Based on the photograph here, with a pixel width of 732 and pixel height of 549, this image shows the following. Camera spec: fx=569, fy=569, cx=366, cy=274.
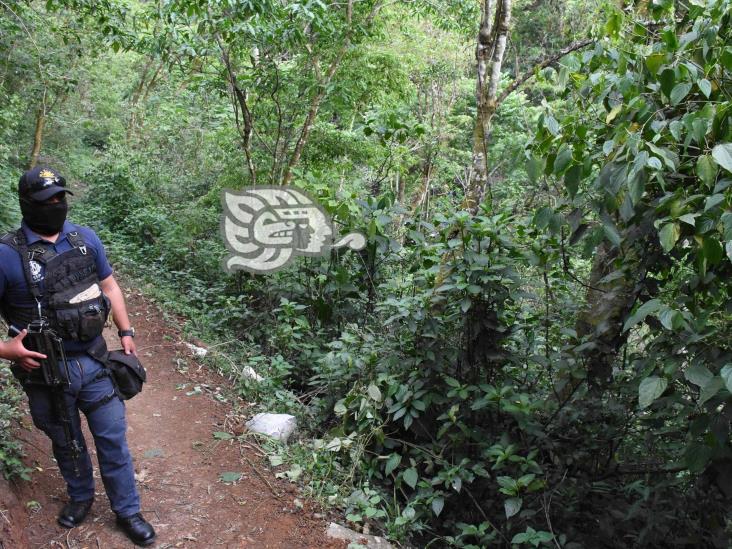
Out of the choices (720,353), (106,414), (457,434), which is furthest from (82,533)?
(720,353)

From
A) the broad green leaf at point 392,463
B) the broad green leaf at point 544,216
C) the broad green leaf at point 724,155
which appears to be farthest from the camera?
the broad green leaf at point 392,463

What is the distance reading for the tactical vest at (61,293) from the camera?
2.70 meters

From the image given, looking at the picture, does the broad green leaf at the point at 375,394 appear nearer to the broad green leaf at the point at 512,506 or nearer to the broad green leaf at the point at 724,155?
the broad green leaf at the point at 512,506

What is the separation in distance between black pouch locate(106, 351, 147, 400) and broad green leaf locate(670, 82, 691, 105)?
9.48ft

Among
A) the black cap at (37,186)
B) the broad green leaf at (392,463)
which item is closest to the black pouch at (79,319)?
the black cap at (37,186)

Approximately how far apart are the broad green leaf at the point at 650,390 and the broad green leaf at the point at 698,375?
128 mm

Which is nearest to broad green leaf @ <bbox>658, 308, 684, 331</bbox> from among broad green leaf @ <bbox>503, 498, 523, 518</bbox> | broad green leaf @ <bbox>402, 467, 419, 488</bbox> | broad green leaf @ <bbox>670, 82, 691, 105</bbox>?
broad green leaf @ <bbox>670, 82, 691, 105</bbox>

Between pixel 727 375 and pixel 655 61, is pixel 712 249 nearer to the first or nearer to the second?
pixel 727 375

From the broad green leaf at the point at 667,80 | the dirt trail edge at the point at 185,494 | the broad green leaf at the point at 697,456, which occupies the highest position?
the broad green leaf at the point at 667,80

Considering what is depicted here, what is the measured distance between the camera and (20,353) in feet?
8.64

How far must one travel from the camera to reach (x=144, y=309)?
22.8 ft

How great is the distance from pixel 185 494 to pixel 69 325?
1448 millimetres

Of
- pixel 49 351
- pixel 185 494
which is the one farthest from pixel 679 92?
pixel 185 494

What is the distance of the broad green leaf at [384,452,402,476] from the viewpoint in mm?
4016
